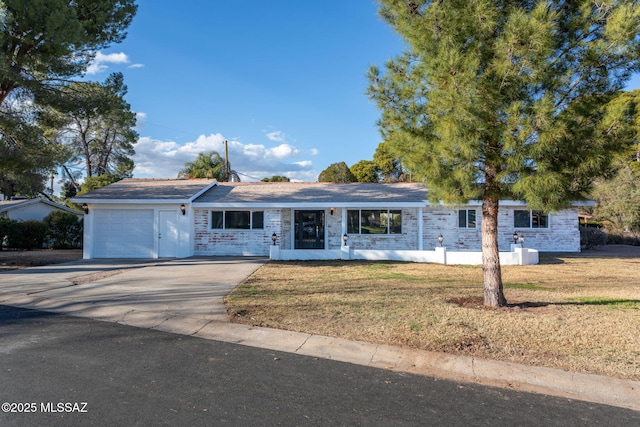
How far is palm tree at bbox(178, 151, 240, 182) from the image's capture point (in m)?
33.1

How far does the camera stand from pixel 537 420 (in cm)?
347

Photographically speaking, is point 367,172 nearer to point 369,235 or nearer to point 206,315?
point 369,235

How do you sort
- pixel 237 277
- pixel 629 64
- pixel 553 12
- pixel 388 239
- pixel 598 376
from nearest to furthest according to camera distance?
pixel 598 376, pixel 553 12, pixel 629 64, pixel 237 277, pixel 388 239

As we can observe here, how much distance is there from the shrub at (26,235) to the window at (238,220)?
34.2 ft

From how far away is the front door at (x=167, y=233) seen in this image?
16641mm

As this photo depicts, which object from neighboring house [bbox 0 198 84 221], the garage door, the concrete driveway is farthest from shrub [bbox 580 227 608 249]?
neighboring house [bbox 0 198 84 221]

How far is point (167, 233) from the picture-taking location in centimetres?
1672

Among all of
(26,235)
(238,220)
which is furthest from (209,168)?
(238,220)

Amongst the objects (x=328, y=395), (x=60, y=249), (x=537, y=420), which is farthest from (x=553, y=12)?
(x=60, y=249)

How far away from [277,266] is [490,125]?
921cm

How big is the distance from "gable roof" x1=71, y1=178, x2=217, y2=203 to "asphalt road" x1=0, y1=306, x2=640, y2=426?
11868mm

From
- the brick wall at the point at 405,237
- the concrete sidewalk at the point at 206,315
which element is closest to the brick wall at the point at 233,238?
the brick wall at the point at 405,237

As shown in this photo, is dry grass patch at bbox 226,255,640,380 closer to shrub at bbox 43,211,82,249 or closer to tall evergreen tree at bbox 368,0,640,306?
tall evergreen tree at bbox 368,0,640,306

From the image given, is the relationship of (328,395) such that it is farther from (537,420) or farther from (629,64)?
(629,64)
